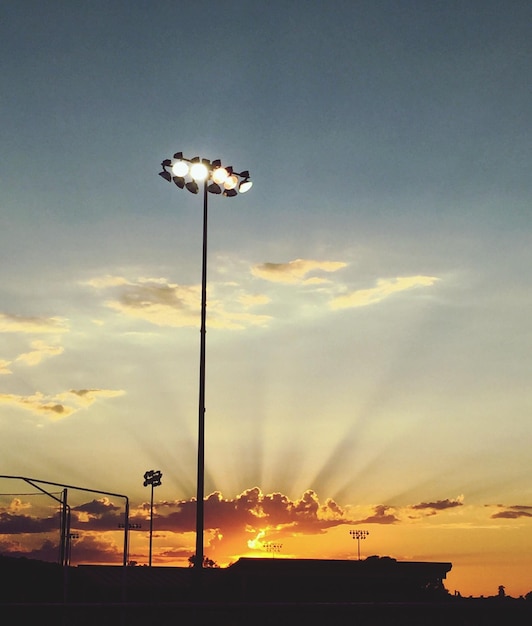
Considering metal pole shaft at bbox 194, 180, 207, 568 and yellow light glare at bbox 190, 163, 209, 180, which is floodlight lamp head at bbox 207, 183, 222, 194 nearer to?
metal pole shaft at bbox 194, 180, 207, 568

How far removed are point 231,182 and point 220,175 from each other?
0.49 m

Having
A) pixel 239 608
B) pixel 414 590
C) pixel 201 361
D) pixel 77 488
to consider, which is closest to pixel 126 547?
pixel 77 488

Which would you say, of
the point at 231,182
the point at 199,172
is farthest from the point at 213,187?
the point at 199,172

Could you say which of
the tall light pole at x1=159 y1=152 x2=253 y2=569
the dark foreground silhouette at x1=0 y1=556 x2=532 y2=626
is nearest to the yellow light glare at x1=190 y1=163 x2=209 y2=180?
the tall light pole at x1=159 y1=152 x2=253 y2=569

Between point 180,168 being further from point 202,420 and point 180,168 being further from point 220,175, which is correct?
point 202,420

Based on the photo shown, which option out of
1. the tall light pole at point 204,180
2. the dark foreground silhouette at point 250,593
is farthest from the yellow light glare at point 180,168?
the dark foreground silhouette at point 250,593

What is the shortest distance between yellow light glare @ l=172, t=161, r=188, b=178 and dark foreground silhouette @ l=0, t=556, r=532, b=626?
42.1 ft

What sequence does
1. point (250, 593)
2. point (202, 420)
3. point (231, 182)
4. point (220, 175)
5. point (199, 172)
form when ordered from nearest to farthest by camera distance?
point (202, 420) < point (199, 172) < point (220, 175) < point (231, 182) < point (250, 593)

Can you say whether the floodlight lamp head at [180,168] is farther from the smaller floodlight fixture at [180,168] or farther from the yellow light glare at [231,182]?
the yellow light glare at [231,182]

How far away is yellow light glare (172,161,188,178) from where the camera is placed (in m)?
25.8

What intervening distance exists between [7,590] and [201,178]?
69.7ft

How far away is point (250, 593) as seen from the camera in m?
47.3

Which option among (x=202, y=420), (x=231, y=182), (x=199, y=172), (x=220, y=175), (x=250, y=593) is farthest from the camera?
(x=250, y=593)

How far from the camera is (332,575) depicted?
46844 millimetres
